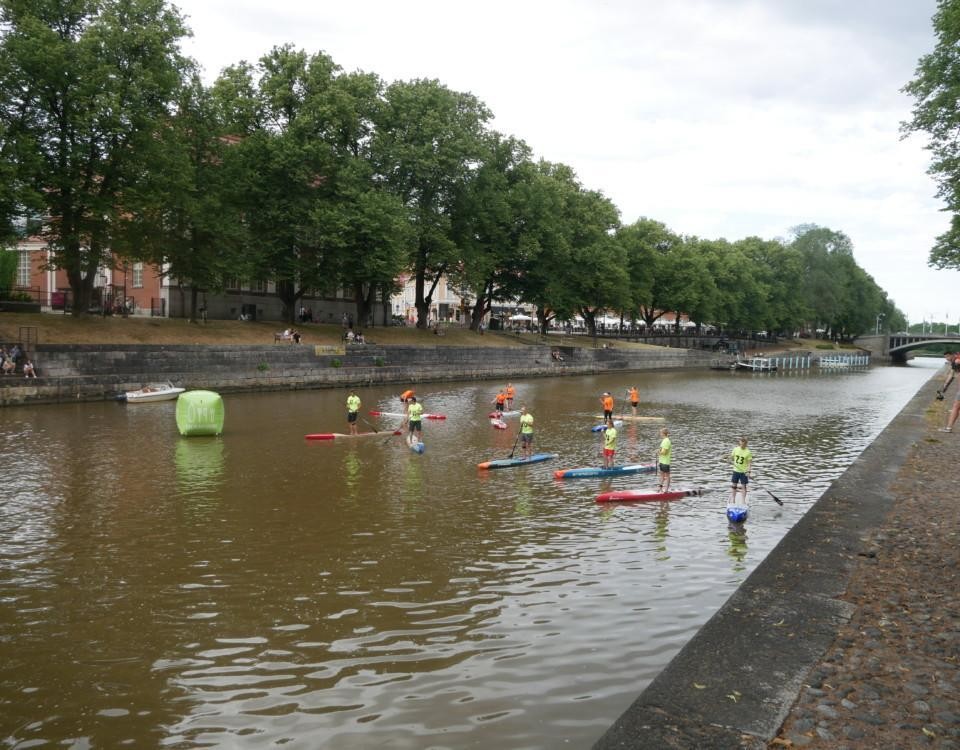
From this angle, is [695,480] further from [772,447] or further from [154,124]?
[154,124]

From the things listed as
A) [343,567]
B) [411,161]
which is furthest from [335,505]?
[411,161]

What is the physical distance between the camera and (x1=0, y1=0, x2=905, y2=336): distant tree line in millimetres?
38312

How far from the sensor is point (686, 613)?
441 inches

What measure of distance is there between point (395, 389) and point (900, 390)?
47.3 meters

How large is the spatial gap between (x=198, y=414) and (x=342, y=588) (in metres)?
17.2

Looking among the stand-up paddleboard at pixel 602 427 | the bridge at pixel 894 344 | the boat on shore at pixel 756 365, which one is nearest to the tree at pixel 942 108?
the stand-up paddleboard at pixel 602 427

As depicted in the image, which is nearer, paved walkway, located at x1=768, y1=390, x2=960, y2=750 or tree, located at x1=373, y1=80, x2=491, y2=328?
paved walkway, located at x1=768, y1=390, x2=960, y2=750

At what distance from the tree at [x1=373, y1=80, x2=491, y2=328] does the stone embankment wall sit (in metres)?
9.27

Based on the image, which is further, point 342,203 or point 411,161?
point 411,161

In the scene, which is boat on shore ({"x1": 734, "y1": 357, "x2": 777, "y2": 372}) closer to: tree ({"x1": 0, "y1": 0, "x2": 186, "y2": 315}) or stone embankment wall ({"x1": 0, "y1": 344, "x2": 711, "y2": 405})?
stone embankment wall ({"x1": 0, "y1": 344, "x2": 711, "y2": 405})

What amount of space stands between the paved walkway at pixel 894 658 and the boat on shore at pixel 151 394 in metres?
34.1

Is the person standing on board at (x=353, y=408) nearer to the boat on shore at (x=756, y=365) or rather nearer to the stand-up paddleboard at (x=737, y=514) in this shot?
the stand-up paddleboard at (x=737, y=514)

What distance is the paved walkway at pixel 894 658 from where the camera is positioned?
6.89 metres

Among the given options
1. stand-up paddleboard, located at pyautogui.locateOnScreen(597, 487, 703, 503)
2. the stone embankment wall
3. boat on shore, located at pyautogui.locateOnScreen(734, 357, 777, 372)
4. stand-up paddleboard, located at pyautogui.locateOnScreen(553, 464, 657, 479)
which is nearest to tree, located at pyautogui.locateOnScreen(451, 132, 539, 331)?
the stone embankment wall
